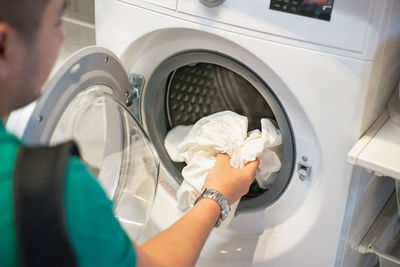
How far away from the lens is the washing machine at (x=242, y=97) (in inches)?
30.8

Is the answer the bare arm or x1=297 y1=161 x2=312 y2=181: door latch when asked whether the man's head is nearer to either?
the bare arm

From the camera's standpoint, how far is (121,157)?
1.04m

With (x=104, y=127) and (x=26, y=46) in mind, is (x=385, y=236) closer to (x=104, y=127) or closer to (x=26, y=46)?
(x=104, y=127)

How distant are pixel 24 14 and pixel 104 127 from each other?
50 centimetres

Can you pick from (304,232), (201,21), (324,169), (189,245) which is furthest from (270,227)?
Answer: (201,21)

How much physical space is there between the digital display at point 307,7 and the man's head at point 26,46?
0.39 metres

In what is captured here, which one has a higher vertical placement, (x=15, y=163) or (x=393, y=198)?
(x=15, y=163)

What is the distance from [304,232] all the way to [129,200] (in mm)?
386

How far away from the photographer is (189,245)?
2.44ft

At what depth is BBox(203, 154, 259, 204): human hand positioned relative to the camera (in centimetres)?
91

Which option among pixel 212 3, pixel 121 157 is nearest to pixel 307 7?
pixel 212 3

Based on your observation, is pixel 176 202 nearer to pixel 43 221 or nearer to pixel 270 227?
pixel 270 227

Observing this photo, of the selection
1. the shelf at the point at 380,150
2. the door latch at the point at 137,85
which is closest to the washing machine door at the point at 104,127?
the door latch at the point at 137,85

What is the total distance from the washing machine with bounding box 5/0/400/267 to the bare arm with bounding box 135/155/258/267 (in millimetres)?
114
